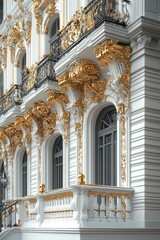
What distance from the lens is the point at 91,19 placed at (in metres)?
13.2

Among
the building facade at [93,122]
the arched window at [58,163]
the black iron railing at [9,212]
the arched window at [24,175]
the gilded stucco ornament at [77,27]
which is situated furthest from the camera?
the arched window at [24,175]

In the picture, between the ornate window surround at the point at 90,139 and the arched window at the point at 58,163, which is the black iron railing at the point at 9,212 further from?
the ornate window surround at the point at 90,139

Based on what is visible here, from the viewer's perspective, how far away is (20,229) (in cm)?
1485

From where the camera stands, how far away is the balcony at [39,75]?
15.9 m

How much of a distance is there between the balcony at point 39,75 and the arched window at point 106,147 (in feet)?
8.16

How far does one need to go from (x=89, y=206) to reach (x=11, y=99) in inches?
396

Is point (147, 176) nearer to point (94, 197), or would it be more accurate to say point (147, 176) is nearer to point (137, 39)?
point (94, 197)

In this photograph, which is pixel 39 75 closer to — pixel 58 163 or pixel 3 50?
pixel 58 163

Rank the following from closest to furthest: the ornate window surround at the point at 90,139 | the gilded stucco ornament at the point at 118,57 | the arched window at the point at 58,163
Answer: the gilded stucco ornament at the point at 118,57
the ornate window surround at the point at 90,139
the arched window at the point at 58,163

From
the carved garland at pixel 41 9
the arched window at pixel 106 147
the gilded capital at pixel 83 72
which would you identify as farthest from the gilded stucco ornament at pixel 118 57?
the carved garland at pixel 41 9

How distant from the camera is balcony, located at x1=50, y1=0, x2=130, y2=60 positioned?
40.8ft

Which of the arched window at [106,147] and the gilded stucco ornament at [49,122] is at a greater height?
the gilded stucco ornament at [49,122]

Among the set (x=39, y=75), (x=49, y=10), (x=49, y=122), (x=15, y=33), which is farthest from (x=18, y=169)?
(x=49, y=10)

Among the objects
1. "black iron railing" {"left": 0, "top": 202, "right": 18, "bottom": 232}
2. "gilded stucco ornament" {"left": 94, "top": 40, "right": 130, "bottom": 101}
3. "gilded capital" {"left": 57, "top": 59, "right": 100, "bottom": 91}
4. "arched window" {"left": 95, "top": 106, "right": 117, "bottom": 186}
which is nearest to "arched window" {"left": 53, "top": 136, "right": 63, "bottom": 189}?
"black iron railing" {"left": 0, "top": 202, "right": 18, "bottom": 232}
